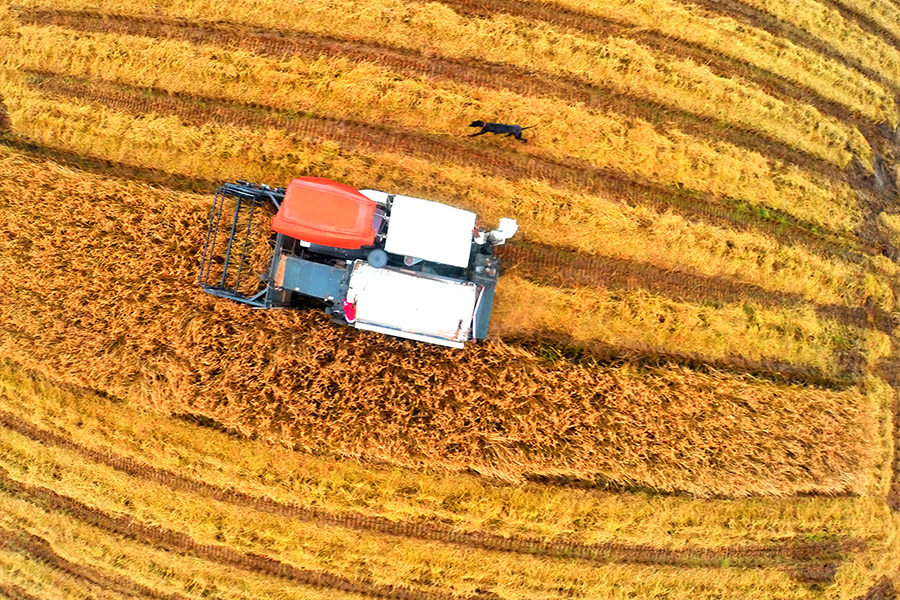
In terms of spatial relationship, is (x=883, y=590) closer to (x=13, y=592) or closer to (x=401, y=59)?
(x=401, y=59)

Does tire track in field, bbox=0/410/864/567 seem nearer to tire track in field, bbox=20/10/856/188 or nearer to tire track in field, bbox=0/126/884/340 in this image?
tire track in field, bbox=0/126/884/340

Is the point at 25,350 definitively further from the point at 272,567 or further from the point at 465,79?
the point at 465,79

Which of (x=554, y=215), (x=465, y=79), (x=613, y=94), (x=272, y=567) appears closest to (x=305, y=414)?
(x=272, y=567)

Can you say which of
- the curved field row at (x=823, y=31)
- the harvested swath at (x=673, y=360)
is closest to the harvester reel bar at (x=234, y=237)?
the harvested swath at (x=673, y=360)

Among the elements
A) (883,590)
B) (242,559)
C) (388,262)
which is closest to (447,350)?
(388,262)

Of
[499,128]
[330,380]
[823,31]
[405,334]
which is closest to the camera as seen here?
[405,334]

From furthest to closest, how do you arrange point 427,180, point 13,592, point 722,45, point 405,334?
point 722,45 → point 13,592 → point 427,180 → point 405,334

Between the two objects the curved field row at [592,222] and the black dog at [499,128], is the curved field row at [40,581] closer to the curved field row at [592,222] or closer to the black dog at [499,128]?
the curved field row at [592,222]
